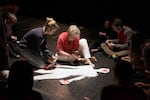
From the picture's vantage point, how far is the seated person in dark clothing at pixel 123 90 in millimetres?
2945

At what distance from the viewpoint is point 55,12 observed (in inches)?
348

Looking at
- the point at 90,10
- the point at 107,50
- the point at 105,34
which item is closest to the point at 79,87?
the point at 107,50

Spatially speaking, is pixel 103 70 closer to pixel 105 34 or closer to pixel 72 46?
pixel 72 46

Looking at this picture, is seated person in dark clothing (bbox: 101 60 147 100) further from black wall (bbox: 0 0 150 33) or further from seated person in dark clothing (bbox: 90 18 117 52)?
black wall (bbox: 0 0 150 33)

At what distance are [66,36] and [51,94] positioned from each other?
1.17 meters

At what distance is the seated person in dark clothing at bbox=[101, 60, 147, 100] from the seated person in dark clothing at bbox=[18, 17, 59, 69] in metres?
2.74

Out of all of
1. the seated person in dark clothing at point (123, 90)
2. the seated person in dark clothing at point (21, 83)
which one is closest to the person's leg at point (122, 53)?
the seated person in dark clothing at point (123, 90)

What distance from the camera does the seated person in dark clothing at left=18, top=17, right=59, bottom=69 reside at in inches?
223

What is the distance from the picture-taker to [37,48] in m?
5.77

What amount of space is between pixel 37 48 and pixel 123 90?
2954 millimetres

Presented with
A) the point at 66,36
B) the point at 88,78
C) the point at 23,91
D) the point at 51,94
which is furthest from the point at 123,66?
the point at 66,36

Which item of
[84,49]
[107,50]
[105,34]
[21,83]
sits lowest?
[107,50]

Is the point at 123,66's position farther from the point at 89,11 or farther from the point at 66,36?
the point at 89,11

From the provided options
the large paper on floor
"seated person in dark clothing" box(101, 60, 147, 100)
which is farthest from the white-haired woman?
"seated person in dark clothing" box(101, 60, 147, 100)
